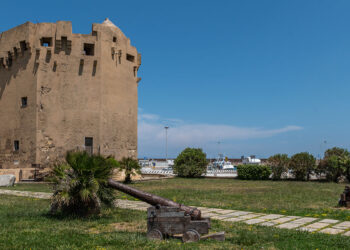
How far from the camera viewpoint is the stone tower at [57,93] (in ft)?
61.2

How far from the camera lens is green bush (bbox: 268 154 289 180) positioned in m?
19.7

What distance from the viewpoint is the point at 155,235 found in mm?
4918

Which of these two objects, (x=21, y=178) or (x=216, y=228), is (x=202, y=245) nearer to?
(x=216, y=228)

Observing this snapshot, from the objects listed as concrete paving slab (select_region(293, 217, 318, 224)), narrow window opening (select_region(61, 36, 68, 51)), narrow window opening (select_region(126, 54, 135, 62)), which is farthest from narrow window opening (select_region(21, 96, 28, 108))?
concrete paving slab (select_region(293, 217, 318, 224))

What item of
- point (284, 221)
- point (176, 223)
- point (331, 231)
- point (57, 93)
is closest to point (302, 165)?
point (284, 221)

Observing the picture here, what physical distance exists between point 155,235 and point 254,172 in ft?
53.8

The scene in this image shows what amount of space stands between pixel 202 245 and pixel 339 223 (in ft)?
10.7

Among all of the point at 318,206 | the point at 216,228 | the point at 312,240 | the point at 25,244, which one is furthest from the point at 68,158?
the point at 318,206

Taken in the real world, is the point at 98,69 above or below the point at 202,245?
above

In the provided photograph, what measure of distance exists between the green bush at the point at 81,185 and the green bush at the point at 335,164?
1501 cm

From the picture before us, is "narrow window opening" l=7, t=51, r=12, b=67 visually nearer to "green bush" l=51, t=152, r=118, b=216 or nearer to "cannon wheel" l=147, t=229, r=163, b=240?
"green bush" l=51, t=152, r=118, b=216

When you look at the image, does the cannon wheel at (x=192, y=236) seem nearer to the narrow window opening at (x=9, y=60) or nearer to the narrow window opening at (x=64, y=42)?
the narrow window opening at (x=64, y=42)

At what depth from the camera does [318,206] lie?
8734mm

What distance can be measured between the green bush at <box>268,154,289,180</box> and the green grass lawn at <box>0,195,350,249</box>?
1450 cm
